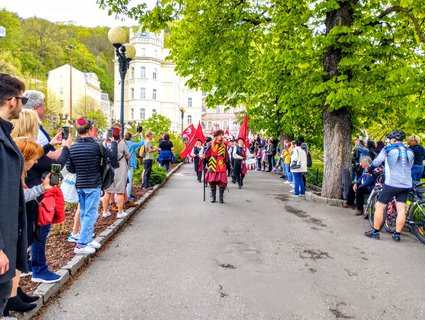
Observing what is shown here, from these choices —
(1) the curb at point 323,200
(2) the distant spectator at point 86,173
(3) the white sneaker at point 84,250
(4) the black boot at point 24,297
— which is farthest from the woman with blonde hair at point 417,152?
(4) the black boot at point 24,297

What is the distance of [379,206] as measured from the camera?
280 inches

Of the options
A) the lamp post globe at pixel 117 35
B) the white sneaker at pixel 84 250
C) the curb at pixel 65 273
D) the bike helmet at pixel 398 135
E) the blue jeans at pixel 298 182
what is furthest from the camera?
the blue jeans at pixel 298 182

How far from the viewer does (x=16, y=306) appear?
363cm

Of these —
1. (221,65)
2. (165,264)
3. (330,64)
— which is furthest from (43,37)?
(165,264)

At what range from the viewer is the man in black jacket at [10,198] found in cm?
234

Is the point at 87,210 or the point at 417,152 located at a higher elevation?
the point at 417,152

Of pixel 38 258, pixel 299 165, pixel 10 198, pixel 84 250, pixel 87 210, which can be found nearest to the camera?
pixel 10 198

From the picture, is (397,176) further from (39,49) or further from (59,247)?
(39,49)

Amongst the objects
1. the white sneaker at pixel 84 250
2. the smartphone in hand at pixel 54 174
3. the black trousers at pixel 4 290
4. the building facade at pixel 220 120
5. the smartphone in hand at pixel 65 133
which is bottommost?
the white sneaker at pixel 84 250

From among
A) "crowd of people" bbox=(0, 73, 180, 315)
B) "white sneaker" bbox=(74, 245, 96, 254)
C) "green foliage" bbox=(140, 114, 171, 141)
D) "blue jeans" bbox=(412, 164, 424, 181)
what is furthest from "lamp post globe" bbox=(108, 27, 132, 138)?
"green foliage" bbox=(140, 114, 171, 141)

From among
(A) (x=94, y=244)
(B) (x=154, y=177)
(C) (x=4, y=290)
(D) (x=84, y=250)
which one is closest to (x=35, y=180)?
(D) (x=84, y=250)

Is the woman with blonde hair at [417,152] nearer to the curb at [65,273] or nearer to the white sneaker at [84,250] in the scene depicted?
the curb at [65,273]

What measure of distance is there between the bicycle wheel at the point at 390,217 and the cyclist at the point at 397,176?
1.88 ft

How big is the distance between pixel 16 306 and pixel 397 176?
626cm
